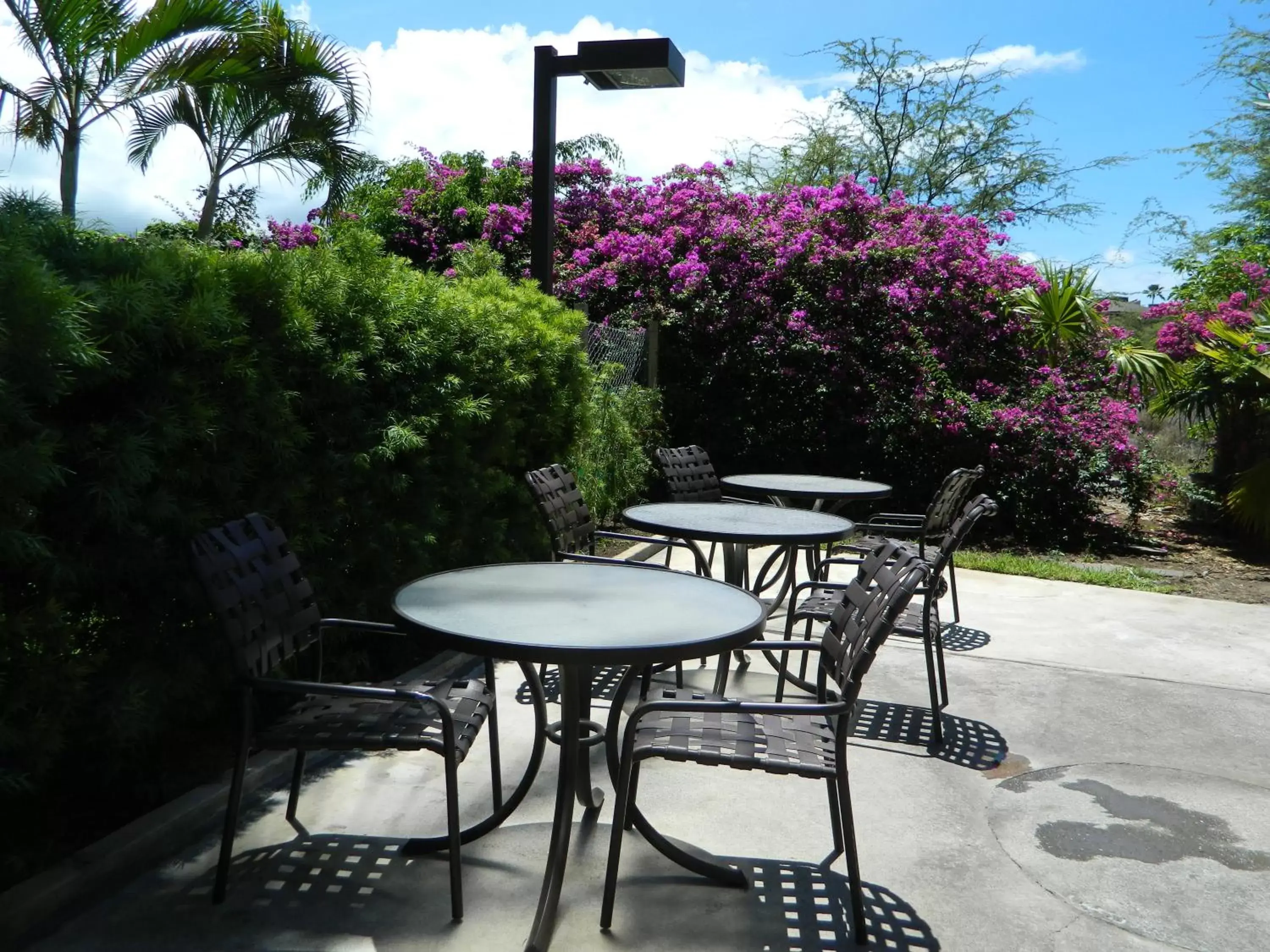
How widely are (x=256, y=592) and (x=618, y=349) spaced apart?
715 cm

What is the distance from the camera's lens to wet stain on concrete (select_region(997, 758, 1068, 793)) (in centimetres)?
367

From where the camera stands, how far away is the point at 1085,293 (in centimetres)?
1081

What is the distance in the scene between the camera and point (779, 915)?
2754 millimetres

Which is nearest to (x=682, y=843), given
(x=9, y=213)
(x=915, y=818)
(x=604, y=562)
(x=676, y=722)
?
(x=676, y=722)

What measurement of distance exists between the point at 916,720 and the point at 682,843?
5.66 ft

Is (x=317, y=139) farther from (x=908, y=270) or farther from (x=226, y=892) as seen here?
(x=226, y=892)

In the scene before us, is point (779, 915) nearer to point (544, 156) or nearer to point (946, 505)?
point (946, 505)

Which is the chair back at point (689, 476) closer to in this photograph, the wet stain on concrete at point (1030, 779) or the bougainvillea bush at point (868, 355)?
the wet stain on concrete at point (1030, 779)

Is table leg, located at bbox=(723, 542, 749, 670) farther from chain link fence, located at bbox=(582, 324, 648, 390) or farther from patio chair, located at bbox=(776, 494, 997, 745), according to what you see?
chain link fence, located at bbox=(582, 324, 648, 390)

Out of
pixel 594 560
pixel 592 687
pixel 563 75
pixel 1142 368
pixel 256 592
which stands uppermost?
pixel 563 75

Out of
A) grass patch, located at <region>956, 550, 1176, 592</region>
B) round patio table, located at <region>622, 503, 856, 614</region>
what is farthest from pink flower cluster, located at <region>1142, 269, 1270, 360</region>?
round patio table, located at <region>622, 503, 856, 614</region>

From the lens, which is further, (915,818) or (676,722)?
(915,818)

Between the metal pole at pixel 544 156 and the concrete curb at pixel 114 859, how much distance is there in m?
3.89

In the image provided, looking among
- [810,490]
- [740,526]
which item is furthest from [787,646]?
[810,490]
